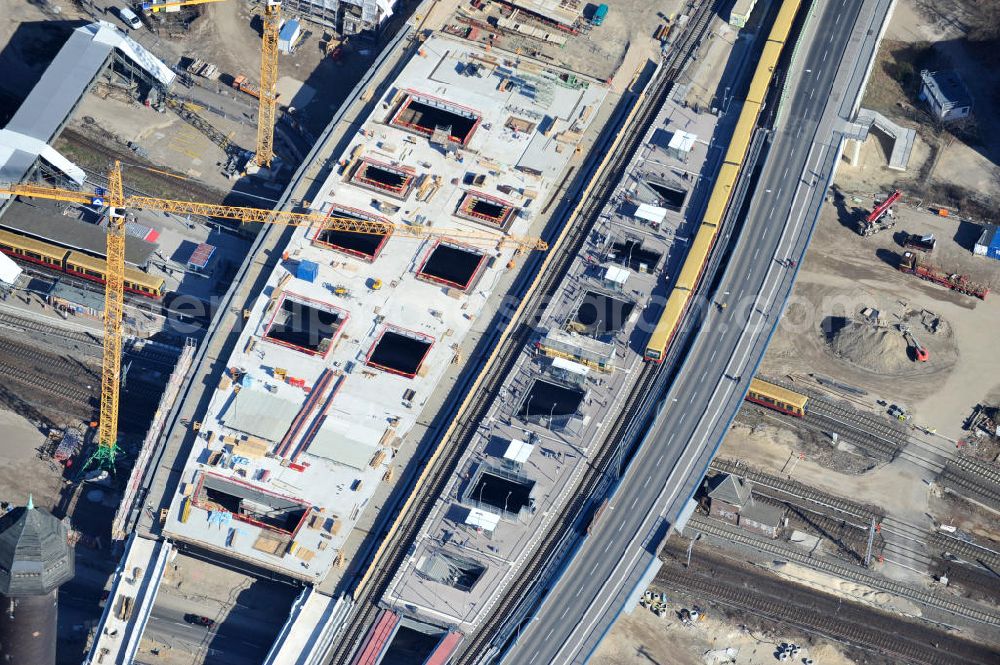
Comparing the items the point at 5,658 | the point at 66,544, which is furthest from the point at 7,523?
the point at 5,658

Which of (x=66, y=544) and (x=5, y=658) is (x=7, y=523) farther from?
(x=5, y=658)

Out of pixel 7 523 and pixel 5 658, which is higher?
pixel 7 523

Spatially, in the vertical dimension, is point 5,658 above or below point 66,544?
below
